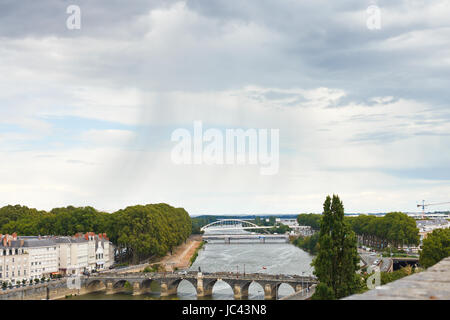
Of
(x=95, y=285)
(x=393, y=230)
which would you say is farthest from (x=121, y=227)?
(x=393, y=230)

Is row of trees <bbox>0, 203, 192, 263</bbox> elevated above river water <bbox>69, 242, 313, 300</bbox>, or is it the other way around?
row of trees <bbox>0, 203, 192, 263</bbox>

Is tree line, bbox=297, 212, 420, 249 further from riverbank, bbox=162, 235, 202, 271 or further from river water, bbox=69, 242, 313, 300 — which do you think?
riverbank, bbox=162, 235, 202, 271

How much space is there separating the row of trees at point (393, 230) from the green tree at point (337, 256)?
2655 inches

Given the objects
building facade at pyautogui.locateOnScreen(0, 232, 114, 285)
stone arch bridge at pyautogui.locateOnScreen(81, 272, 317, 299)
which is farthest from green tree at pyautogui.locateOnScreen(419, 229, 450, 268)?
building facade at pyautogui.locateOnScreen(0, 232, 114, 285)

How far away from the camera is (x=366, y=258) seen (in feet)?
317

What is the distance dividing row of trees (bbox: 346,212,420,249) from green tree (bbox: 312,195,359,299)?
2655 inches

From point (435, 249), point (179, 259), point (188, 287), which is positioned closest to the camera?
point (435, 249)

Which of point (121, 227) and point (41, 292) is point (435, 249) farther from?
point (121, 227)

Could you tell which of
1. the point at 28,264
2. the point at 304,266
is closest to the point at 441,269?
the point at 28,264

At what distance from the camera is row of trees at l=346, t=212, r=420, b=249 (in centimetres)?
11088

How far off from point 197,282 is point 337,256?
38.4 meters

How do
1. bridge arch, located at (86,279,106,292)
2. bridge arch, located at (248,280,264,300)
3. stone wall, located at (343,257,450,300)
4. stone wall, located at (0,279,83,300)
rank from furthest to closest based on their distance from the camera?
bridge arch, located at (86,279,106,292)
bridge arch, located at (248,280,264,300)
stone wall, located at (0,279,83,300)
stone wall, located at (343,257,450,300)

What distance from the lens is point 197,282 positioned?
227 feet
